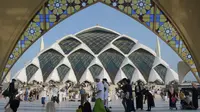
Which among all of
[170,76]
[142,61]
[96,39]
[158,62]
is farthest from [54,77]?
[170,76]

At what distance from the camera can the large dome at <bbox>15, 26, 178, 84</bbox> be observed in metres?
36.2

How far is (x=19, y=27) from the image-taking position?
9.72m

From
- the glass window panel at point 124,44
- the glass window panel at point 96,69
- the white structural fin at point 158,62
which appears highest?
the glass window panel at point 124,44

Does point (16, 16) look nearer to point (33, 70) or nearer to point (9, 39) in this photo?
point (9, 39)

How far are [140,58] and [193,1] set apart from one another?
28.4 m

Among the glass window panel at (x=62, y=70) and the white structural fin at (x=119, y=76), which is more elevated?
the glass window panel at (x=62, y=70)

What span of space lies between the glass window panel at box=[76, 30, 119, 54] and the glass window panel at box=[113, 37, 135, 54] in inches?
37.4

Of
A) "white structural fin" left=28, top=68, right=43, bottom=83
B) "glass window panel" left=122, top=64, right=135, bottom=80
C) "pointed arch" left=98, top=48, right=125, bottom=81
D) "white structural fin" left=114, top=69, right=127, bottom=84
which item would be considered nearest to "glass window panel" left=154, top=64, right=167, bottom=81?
"glass window panel" left=122, top=64, right=135, bottom=80

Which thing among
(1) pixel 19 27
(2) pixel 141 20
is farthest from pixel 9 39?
(2) pixel 141 20

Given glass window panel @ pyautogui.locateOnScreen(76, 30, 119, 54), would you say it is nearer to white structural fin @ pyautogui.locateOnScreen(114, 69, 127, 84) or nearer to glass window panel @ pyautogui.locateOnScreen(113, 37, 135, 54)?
glass window panel @ pyautogui.locateOnScreen(113, 37, 135, 54)

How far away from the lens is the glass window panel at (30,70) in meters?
36.3

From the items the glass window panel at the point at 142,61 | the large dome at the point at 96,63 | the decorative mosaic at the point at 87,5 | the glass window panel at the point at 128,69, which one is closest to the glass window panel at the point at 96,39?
the large dome at the point at 96,63

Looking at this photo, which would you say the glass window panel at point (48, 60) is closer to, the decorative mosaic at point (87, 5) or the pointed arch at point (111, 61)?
the pointed arch at point (111, 61)

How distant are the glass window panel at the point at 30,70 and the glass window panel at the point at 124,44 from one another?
9635 mm
